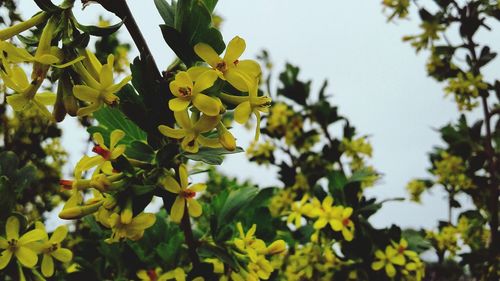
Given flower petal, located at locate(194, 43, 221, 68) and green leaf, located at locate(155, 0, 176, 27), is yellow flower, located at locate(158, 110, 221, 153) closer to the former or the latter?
flower petal, located at locate(194, 43, 221, 68)

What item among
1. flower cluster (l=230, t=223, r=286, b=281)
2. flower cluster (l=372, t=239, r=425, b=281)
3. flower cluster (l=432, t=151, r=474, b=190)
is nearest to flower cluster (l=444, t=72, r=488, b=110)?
flower cluster (l=432, t=151, r=474, b=190)

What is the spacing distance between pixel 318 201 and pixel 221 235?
2.54ft

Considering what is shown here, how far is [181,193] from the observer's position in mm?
1067

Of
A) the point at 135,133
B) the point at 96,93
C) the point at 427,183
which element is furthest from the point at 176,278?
the point at 427,183

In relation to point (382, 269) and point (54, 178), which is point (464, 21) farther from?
point (54, 178)

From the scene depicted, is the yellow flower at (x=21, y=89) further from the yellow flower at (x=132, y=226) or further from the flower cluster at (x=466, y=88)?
the flower cluster at (x=466, y=88)

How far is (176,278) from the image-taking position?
1478 millimetres

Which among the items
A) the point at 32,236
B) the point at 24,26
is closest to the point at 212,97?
the point at 24,26

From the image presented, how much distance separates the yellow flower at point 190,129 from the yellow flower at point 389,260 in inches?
52.4

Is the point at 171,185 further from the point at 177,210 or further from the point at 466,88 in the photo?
the point at 466,88

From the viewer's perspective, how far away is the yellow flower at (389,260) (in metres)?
2.09

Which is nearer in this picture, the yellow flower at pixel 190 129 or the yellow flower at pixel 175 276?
the yellow flower at pixel 190 129

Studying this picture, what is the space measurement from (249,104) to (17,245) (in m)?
0.66

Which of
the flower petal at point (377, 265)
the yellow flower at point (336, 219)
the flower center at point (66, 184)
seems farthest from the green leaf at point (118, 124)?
the flower petal at point (377, 265)
